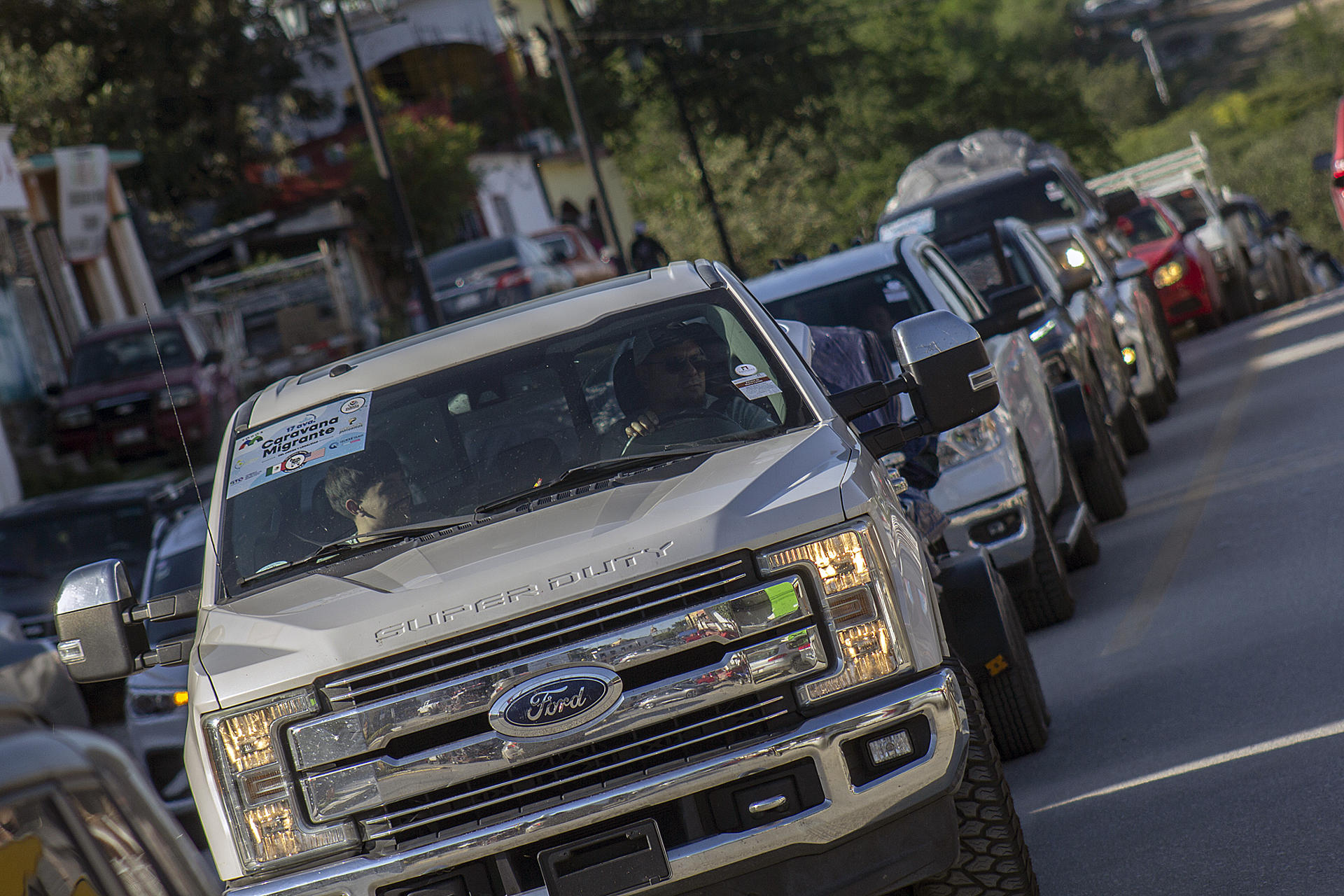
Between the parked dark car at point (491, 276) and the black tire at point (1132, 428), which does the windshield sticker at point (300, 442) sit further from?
the parked dark car at point (491, 276)

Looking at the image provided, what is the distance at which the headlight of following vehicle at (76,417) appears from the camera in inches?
928

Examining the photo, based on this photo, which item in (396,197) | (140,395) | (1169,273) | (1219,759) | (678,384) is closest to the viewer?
(678,384)

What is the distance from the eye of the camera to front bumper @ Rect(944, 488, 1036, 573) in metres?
8.34

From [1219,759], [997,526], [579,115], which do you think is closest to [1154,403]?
[997,526]

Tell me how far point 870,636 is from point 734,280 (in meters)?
1.84

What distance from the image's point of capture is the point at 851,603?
4.35m

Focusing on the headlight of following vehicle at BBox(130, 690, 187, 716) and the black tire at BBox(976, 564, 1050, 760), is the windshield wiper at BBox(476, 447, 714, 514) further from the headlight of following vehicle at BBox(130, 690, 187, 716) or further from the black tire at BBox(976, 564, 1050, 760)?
the headlight of following vehicle at BBox(130, 690, 187, 716)

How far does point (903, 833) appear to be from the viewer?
4309mm

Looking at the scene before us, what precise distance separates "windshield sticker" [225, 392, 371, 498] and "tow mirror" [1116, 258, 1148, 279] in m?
10.1

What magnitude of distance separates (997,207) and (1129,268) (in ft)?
9.96

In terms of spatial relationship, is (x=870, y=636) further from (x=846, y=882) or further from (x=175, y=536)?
(x=175, y=536)

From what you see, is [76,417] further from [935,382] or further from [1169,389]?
[935,382]

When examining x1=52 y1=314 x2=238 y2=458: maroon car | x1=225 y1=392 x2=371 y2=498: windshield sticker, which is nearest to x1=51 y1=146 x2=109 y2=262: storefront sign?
x1=52 y1=314 x2=238 y2=458: maroon car

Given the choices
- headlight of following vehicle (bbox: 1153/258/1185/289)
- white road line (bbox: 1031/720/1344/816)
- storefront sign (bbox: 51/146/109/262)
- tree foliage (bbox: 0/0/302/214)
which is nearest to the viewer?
white road line (bbox: 1031/720/1344/816)
